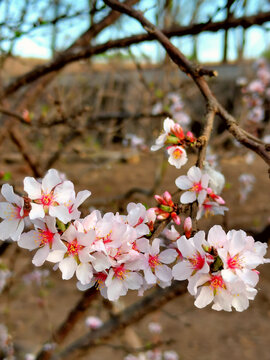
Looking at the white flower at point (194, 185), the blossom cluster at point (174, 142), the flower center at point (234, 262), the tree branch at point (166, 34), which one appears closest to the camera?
the flower center at point (234, 262)

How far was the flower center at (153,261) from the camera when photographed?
896 mm

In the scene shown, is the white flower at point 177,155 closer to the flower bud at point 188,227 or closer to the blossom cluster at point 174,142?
the blossom cluster at point 174,142

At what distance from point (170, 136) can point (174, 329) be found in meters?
4.50

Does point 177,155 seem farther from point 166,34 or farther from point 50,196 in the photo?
point 166,34

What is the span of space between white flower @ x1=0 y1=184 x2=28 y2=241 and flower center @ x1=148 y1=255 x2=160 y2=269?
0.98 feet

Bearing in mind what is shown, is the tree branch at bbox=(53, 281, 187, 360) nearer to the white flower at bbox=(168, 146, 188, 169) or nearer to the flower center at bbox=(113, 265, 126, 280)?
the white flower at bbox=(168, 146, 188, 169)

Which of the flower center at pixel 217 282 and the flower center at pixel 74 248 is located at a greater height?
the flower center at pixel 74 248

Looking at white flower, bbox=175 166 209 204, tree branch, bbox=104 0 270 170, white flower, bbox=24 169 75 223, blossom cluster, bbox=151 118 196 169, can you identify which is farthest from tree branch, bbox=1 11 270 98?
white flower, bbox=24 169 75 223

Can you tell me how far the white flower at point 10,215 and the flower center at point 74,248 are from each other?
123mm

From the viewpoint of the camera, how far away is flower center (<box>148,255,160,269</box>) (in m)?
0.90

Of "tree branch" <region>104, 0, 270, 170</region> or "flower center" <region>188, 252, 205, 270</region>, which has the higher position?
"tree branch" <region>104, 0, 270, 170</region>

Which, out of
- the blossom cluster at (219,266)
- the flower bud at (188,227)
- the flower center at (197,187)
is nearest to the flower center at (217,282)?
the blossom cluster at (219,266)

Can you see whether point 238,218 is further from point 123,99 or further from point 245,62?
point 123,99

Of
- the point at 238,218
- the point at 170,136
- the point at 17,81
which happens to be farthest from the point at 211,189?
the point at 238,218
